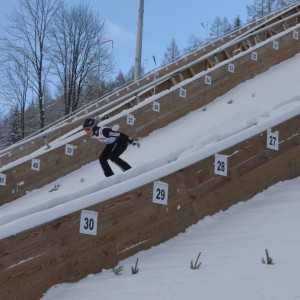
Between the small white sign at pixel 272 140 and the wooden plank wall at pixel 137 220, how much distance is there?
0.23 feet

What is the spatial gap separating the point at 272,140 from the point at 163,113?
7.12m

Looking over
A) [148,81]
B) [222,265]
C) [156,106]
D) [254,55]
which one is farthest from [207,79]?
[222,265]

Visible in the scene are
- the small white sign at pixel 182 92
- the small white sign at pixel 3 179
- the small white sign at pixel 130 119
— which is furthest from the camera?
the small white sign at pixel 182 92

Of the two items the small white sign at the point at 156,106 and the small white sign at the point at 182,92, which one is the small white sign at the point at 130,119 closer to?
the small white sign at the point at 156,106

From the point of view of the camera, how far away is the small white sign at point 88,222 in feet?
16.2

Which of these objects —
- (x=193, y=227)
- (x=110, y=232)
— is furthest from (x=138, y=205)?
(x=193, y=227)

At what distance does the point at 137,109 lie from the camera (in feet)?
43.8

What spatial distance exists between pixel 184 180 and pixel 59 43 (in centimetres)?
2905

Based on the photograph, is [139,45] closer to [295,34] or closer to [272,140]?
[295,34]

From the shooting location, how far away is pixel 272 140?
6859 mm

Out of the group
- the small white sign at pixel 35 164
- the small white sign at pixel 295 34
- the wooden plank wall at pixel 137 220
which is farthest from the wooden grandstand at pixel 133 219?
the small white sign at pixel 295 34

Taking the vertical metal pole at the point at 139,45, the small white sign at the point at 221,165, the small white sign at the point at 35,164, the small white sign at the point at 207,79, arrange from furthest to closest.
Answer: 1. the vertical metal pole at the point at 139,45
2. the small white sign at the point at 207,79
3. the small white sign at the point at 35,164
4. the small white sign at the point at 221,165

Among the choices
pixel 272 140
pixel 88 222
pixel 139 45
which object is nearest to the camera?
pixel 88 222

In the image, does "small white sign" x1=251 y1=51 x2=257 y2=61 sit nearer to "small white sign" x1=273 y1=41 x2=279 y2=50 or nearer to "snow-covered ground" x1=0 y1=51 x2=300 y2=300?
"small white sign" x1=273 y1=41 x2=279 y2=50
